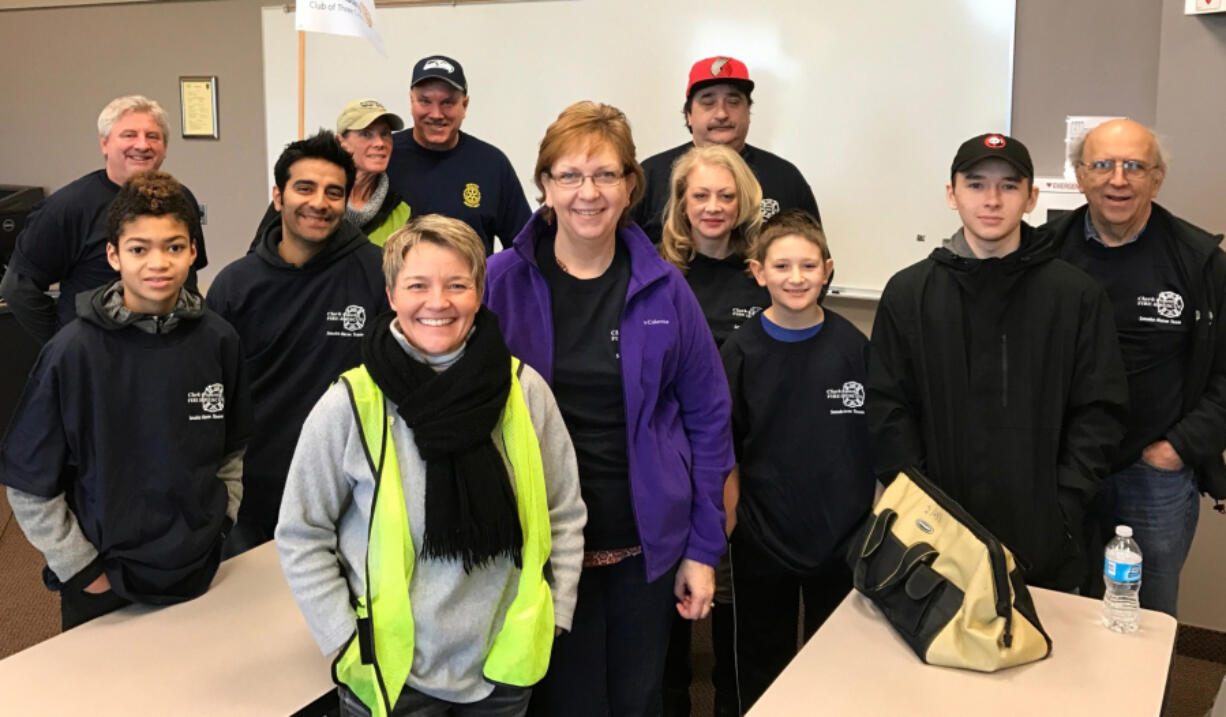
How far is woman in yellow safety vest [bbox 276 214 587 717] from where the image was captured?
1562 millimetres

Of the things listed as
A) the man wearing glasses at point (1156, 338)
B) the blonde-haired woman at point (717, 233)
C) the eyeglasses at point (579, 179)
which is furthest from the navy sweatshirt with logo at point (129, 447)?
the man wearing glasses at point (1156, 338)

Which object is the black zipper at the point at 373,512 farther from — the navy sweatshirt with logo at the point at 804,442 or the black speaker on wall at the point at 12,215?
the black speaker on wall at the point at 12,215

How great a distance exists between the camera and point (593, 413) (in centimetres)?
181

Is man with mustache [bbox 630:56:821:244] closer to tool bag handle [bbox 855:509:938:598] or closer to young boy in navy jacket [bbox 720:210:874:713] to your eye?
young boy in navy jacket [bbox 720:210:874:713]

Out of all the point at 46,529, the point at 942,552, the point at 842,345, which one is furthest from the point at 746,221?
the point at 46,529

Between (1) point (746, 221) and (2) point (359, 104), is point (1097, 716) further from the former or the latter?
(2) point (359, 104)

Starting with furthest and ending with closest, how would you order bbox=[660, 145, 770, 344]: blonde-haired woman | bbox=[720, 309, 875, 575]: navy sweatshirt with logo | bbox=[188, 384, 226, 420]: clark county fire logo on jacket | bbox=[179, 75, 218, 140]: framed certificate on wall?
1. bbox=[179, 75, 218, 140]: framed certificate on wall
2. bbox=[660, 145, 770, 344]: blonde-haired woman
3. bbox=[720, 309, 875, 575]: navy sweatshirt with logo
4. bbox=[188, 384, 226, 420]: clark county fire logo on jacket

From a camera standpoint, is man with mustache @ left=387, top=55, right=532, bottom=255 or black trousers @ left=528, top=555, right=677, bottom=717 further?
man with mustache @ left=387, top=55, right=532, bottom=255

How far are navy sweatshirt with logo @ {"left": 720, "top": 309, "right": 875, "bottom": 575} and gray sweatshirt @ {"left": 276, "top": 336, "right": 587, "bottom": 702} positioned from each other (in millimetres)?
789

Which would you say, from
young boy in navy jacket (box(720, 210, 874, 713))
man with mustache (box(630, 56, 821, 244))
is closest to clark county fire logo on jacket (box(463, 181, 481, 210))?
man with mustache (box(630, 56, 821, 244))

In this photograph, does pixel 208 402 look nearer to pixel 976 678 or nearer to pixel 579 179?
pixel 579 179

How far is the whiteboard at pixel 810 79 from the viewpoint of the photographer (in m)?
3.58

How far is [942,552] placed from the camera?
1.81 meters

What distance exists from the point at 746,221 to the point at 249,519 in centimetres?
146
